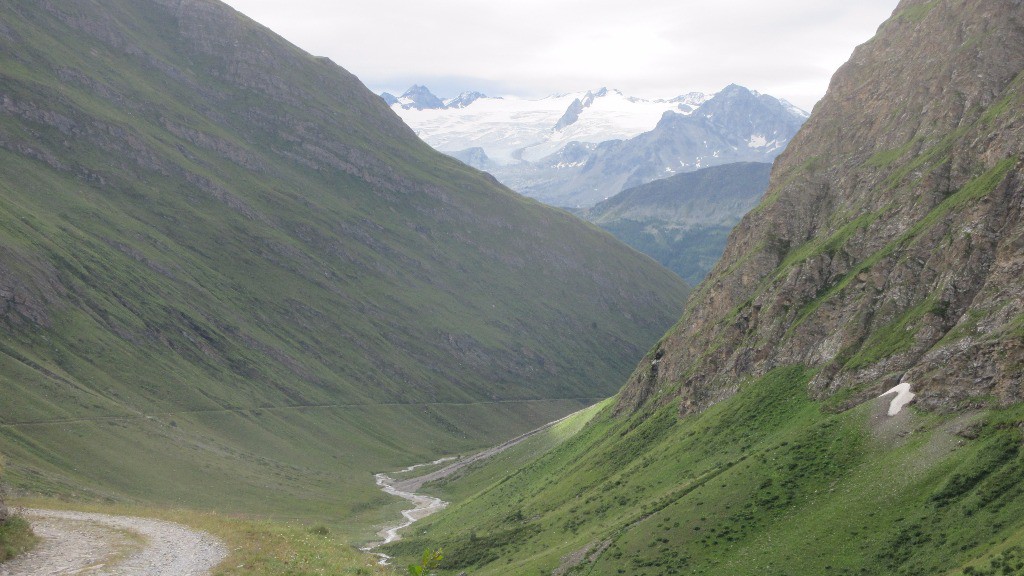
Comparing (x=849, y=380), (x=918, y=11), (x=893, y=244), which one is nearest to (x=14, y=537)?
(x=849, y=380)

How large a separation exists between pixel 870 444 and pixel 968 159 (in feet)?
153

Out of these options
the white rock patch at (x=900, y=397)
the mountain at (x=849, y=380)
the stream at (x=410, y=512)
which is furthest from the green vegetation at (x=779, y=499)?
the stream at (x=410, y=512)

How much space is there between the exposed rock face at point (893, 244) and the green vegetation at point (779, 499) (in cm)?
498

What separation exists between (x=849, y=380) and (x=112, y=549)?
250 ft

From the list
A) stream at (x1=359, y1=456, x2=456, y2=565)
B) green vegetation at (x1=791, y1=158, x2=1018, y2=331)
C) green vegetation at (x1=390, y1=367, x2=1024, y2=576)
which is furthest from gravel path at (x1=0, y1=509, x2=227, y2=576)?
green vegetation at (x1=791, y1=158, x2=1018, y2=331)

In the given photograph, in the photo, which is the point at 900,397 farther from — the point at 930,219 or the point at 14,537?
the point at 14,537

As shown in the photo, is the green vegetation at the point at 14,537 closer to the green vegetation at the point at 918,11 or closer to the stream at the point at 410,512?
the stream at the point at 410,512

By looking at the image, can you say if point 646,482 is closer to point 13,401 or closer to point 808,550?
point 808,550

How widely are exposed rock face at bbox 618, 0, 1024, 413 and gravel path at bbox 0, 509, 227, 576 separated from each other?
208 feet

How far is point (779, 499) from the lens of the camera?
2953 inches

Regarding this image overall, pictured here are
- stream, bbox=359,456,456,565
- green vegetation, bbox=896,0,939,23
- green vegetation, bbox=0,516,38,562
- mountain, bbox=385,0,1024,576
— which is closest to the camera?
green vegetation, bbox=0,516,38,562

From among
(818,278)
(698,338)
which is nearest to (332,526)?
(698,338)

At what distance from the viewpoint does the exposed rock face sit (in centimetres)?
8050

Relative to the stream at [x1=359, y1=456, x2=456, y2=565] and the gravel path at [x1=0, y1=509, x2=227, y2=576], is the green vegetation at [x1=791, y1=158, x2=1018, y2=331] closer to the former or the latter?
the stream at [x1=359, y1=456, x2=456, y2=565]
